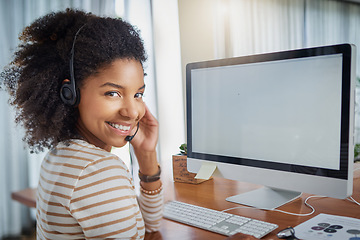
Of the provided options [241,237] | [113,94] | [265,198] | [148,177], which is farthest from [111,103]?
[265,198]

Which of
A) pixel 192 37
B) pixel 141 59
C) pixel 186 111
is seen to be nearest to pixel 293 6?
pixel 192 37

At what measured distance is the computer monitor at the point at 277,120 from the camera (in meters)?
0.77

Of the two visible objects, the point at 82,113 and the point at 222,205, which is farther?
the point at 222,205

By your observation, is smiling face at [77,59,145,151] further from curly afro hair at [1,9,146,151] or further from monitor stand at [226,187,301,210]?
monitor stand at [226,187,301,210]

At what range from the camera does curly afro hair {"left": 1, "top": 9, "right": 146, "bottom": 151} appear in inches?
22.1

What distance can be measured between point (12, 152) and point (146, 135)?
404 millimetres

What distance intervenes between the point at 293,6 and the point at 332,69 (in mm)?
2103

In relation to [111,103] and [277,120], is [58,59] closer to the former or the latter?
[111,103]

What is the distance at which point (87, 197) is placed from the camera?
514mm

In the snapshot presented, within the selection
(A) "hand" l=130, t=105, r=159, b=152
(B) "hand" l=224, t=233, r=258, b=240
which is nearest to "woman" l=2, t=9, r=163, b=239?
(A) "hand" l=130, t=105, r=159, b=152

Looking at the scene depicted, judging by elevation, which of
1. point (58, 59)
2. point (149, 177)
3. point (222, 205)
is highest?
point (58, 59)

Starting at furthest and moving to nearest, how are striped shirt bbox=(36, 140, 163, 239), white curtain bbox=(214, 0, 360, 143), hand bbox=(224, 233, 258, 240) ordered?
white curtain bbox=(214, 0, 360, 143), hand bbox=(224, 233, 258, 240), striped shirt bbox=(36, 140, 163, 239)

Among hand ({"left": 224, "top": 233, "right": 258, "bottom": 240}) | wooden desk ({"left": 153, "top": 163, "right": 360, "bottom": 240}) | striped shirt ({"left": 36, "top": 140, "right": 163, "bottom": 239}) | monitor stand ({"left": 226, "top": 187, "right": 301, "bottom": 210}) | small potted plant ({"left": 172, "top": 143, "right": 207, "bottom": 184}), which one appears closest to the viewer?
striped shirt ({"left": 36, "top": 140, "right": 163, "bottom": 239})

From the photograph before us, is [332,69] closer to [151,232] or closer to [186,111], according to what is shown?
[186,111]
